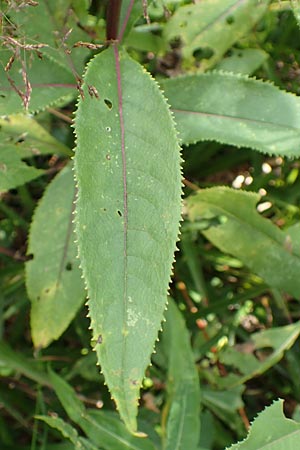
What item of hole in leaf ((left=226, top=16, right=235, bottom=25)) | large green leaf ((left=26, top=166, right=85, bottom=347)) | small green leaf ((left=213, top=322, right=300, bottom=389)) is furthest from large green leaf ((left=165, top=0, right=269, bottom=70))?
small green leaf ((left=213, top=322, right=300, bottom=389))

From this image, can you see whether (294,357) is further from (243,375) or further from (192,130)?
(192,130)

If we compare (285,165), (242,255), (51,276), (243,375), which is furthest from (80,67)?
(243,375)

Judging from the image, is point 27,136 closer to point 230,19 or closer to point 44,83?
point 44,83

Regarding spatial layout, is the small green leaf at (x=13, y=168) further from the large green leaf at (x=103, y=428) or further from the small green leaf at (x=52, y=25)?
the large green leaf at (x=103, y=428)

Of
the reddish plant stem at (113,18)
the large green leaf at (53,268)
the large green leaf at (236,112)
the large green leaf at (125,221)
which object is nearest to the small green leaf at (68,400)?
the large green leaf at (53,268)

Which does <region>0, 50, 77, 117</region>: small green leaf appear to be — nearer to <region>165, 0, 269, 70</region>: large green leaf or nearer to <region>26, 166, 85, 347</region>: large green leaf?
<region>26, 166, 85, 347</region>: large green leaf

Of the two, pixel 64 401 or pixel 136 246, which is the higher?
pixel 136 246
